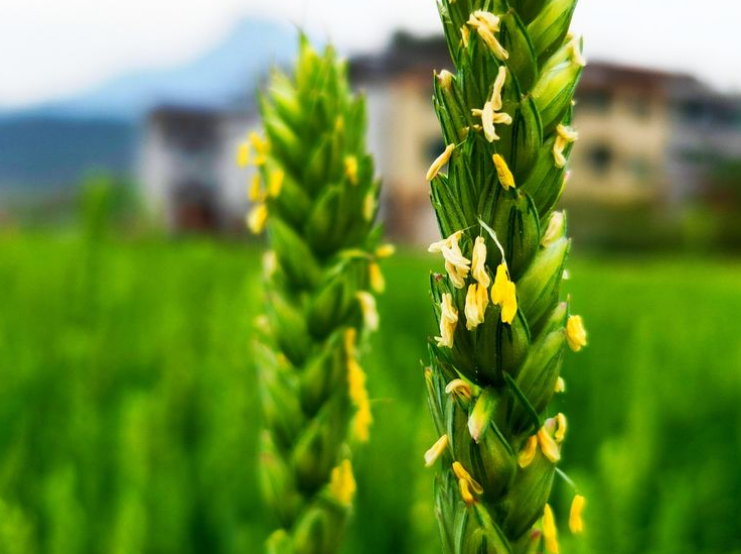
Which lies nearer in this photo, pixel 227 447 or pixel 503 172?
pixel 503 172

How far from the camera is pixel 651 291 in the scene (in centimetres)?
723

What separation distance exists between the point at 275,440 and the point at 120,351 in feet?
7.30

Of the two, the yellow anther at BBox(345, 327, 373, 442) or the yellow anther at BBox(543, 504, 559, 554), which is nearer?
the yellow anther at BBox(543, 504, 559, 554)

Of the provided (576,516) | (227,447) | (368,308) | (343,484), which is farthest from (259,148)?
(227,447)

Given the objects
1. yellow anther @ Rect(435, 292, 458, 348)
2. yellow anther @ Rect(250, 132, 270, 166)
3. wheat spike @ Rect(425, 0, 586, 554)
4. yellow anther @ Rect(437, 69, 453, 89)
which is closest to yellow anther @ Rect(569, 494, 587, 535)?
wheat spike @ Rect(425, 0, 586, 554)

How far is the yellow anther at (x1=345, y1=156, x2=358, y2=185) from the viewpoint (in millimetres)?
615

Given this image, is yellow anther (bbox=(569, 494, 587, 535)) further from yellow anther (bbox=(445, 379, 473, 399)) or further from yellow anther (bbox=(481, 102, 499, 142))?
yellow anther (bbox=(481, 102, 499, 142))

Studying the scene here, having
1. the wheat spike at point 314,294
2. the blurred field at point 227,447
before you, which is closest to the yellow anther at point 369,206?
the wheat spike at point 314,294

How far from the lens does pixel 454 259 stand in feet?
1.23

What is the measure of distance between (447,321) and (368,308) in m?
0.23

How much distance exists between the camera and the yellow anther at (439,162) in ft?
1.30

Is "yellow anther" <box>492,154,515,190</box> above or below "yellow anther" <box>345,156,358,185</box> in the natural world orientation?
above

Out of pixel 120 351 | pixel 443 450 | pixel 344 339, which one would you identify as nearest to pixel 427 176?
pixel 443 450

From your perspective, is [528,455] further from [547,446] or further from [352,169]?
[352,169]
